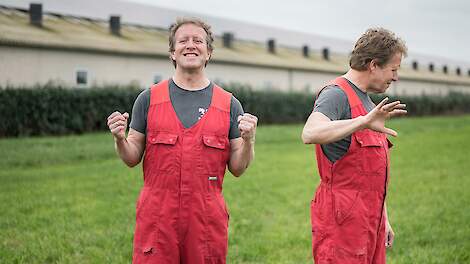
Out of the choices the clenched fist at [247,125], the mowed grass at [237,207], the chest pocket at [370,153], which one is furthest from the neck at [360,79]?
the mowed grass at [237,207]

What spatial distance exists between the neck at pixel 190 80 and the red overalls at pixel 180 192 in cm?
16

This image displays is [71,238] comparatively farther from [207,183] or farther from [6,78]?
[6,78]

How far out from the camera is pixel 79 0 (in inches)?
1586

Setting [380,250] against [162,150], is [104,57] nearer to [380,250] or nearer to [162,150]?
[162,150]

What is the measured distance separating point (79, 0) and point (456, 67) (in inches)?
2537

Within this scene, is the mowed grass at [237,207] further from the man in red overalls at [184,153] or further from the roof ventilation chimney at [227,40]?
the roof ventilation chimney at [227,40]

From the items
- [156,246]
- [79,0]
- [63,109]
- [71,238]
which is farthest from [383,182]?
[79,0]

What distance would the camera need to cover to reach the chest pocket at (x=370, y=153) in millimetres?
3621

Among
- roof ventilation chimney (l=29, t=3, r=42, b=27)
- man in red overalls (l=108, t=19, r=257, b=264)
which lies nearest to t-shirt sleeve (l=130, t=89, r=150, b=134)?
man in red overalls (l=108, t=19, r=257, b=264)

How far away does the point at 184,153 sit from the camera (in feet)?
11.8

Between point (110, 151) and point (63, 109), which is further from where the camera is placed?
point (63, 109)

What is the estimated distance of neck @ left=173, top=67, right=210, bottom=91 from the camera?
12.4 ft

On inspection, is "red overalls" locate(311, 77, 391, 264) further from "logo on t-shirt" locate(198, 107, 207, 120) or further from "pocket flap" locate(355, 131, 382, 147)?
"logo on t-shirt" locate(198, 107, 207, 120)

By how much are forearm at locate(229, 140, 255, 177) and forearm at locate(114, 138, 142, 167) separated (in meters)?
0.61
